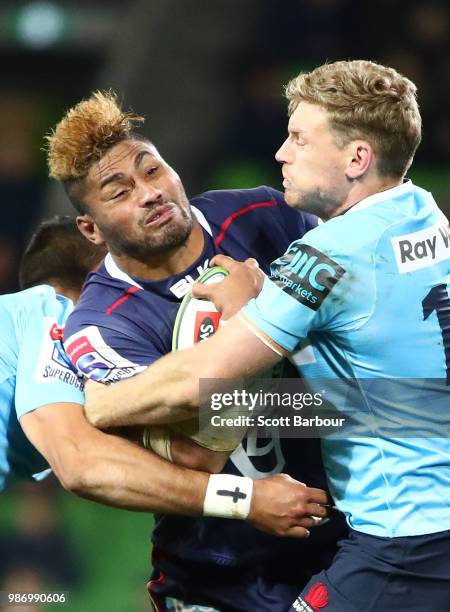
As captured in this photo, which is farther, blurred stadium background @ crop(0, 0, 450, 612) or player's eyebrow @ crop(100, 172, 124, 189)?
blurred stadium background @ crop(0, 0, 450, 612)

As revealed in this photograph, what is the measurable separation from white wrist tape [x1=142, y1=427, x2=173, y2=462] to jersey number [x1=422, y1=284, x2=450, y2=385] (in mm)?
912

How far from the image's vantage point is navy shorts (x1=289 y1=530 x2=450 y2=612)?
323 centimetres

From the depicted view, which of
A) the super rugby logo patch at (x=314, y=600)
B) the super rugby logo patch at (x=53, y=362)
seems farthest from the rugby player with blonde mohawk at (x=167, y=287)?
the super rugby logo patch at (x=314, y=600)

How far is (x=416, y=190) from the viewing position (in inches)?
132

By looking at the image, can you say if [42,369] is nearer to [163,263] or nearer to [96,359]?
[96,359]

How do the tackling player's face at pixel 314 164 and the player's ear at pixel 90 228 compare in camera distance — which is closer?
the tackling player's face at pixel 314 164

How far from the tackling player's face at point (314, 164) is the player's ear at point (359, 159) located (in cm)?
2

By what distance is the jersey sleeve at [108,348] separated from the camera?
3.57 metres

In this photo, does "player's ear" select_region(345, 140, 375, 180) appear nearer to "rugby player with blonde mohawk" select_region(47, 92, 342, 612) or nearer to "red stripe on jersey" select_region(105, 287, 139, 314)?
"rugby player with blonde mohawk" select_region(47, 92, 342, 612)

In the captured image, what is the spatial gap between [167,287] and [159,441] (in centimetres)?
58

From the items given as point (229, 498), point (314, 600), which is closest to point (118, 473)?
point (229, 498)

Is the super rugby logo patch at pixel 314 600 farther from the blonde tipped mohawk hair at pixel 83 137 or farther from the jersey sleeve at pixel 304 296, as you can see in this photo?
the blonde tipped mohawk hair at pixel 83 137

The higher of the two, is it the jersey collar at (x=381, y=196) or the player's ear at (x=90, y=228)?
the jersey collar at (x=381, y=196)

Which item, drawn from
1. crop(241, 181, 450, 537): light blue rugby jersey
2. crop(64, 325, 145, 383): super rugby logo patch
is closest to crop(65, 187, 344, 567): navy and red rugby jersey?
crop(64, 325, 145, 383): super rugby logo patch
